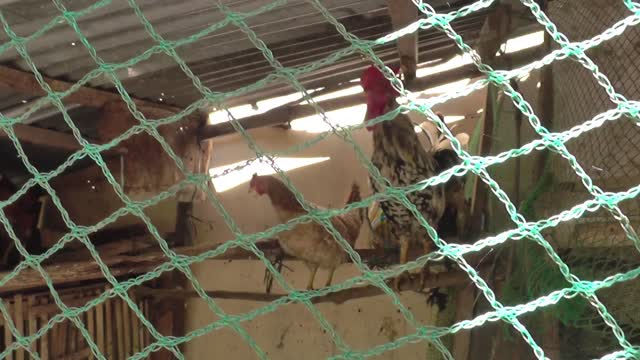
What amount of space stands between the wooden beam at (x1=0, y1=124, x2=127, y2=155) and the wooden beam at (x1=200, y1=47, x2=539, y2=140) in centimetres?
49

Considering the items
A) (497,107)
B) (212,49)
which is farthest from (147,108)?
(497,107)

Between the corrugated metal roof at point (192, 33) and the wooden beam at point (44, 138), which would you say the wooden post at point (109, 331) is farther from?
the corrugated metal roof at point (192, 33)

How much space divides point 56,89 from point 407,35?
1.41m

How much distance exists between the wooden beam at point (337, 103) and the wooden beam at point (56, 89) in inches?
14.4

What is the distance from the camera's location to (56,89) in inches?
91.4

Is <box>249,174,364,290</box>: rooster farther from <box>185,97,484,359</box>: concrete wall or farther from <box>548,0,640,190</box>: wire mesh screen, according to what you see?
<box>548,0,640,190</box>: wire mesh screen

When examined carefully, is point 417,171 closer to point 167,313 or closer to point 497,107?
point 497,107

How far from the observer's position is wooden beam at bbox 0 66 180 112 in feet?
7.06

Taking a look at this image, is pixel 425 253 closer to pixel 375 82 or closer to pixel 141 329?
pixel 375 82

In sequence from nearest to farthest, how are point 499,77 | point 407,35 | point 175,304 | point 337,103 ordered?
point 499,77
point 407,35
point 337,103
point 175,304

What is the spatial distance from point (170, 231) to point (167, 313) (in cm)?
47

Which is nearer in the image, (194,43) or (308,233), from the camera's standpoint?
(194,43)

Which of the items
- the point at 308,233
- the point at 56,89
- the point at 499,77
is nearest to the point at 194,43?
the point at 56,89

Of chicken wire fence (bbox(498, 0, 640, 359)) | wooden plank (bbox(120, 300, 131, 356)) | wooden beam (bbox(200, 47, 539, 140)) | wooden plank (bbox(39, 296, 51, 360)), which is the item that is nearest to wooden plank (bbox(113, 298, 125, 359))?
wooden plank (bbox(120, 300, 131, 356))
